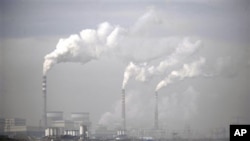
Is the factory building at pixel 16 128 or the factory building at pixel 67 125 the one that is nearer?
the factory building at pixel 16 128

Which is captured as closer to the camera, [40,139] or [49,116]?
[40,139]

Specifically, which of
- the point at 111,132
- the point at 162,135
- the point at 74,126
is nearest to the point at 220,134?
the point at 162,135

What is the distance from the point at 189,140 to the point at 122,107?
4410mm

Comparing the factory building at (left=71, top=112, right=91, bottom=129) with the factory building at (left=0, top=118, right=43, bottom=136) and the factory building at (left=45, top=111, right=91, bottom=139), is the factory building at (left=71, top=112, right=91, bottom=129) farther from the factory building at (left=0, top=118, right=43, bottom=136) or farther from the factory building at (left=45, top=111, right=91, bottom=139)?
the factory building at (left=0, top=118, right=43, bottom=136)

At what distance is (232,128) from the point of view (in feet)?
51.6

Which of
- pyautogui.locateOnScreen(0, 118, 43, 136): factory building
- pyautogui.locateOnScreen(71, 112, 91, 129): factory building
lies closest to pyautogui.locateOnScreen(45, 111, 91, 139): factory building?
pyautogui.locateOnScreen(71, 112, 91, 129): factory building

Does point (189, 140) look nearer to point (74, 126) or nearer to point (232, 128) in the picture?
point (74, 126)

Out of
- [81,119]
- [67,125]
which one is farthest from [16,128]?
[67,125]

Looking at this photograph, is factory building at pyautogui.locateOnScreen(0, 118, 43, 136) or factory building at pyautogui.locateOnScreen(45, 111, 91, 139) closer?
factory building at pyautogui.locateOnScreen(0, 118, 43, 136)

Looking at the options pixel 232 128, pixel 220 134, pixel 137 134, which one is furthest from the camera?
pixel 137 134

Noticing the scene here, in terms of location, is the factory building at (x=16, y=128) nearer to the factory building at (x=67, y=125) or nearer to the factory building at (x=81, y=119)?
the factory building at (x=67, y=125)

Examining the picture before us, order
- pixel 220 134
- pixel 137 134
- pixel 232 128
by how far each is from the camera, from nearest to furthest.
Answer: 1. pixel 232 128
2. pixel 220 134
3. pixel 137 134

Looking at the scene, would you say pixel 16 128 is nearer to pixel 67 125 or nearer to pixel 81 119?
pixel 81 119

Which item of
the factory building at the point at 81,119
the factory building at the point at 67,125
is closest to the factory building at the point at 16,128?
the factory building at the point at 67,125
